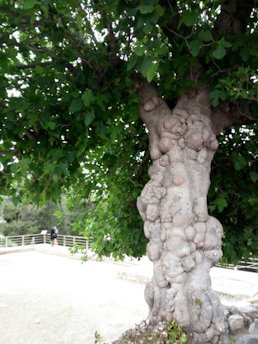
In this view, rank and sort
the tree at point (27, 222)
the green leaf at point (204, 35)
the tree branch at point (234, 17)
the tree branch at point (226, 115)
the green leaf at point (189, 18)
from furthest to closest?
the tree at point (27, 222) → the tree branch at point (226, 115) → the tree branch at point (234, 17) → the green leaf at point (204, 35) → the green leaf at point (189, 18)

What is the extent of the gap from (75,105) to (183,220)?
1.36m

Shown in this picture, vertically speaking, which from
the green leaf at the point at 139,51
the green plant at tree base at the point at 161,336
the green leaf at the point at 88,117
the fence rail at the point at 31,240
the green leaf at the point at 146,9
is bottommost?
the fence rail at the point at 31,240

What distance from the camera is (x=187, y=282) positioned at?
3037 mm

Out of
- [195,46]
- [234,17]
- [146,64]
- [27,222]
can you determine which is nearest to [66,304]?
[234,17]

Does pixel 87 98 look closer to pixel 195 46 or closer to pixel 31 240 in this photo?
pixel 195 46

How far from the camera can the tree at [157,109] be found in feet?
9.80

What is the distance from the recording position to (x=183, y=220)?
3098 millimetres

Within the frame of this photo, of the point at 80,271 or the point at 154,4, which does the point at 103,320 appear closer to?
the point at 80,271

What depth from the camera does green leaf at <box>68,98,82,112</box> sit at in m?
2.95

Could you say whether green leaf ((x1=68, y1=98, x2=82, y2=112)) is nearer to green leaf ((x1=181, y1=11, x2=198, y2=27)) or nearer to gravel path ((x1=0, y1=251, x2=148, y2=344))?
green leaf ((x1=181, y1=11, x2=198, y2=27))

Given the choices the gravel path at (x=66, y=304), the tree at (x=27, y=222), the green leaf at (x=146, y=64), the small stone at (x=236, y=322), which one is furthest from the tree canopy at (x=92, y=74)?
the tree at (x=27, y=222)

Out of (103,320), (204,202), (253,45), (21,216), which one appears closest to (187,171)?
(204,202)

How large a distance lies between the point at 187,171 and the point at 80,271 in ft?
45.7

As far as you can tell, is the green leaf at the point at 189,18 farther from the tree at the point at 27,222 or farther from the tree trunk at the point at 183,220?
the tree at the point at 27,222
